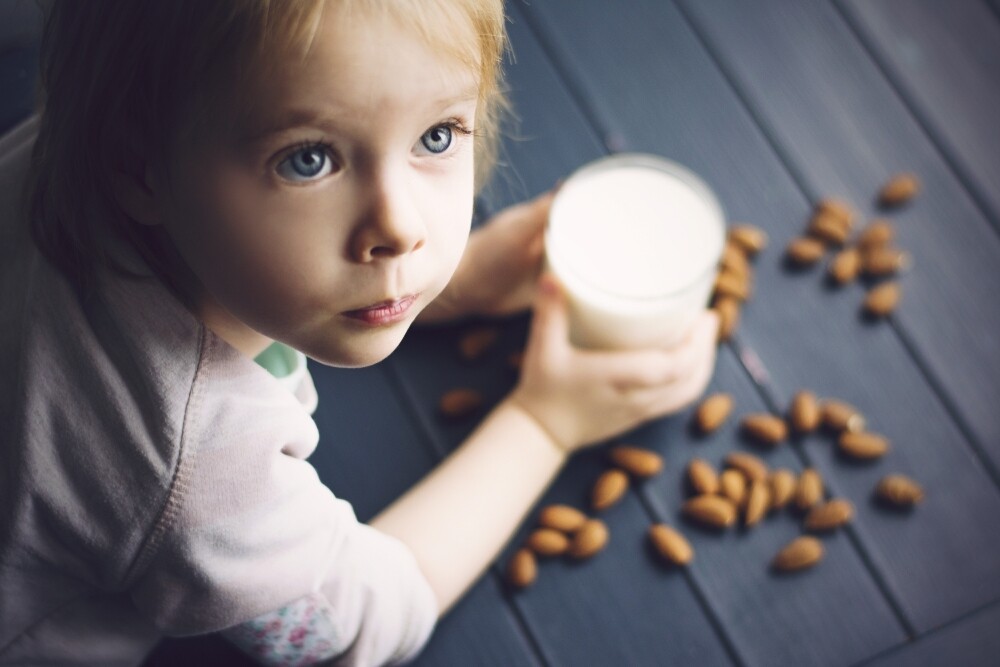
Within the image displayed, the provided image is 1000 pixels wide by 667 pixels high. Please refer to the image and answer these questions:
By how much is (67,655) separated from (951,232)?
0.83 m

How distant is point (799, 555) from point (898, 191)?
1.22ft

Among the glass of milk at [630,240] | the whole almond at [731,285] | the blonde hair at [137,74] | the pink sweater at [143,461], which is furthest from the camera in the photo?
the whole almond at [731,285]

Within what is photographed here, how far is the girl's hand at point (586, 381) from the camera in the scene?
75cm

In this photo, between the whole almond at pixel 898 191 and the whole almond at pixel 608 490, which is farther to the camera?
the whole almond at pixel 898 191

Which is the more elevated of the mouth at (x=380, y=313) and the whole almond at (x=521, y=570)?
the mouth at (x=380, y=313)

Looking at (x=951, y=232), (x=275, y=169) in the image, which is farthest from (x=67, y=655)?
(x=951, y=232)

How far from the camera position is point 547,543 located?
744mm

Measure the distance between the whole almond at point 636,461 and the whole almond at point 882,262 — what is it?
0.92 feet

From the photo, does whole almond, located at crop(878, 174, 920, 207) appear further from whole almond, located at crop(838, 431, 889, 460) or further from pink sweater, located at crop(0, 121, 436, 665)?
pink sweater, located at crop(0, 121, 436, 665)

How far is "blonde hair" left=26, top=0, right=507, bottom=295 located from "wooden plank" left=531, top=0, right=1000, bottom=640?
446 millimetres

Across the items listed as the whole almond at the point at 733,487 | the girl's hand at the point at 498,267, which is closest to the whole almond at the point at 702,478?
the whole almond at the point at 733,487

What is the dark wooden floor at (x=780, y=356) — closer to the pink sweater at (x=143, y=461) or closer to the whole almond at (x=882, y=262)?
the whole almond at (x=882, y=262)

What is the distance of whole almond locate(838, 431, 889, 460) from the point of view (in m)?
A: 0.79

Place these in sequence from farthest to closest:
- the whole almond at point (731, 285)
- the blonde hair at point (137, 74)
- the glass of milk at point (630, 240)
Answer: the whole almond at point (731, 285), the glass of milk at point (630, 240), the blonde hair at point (137, 74)
